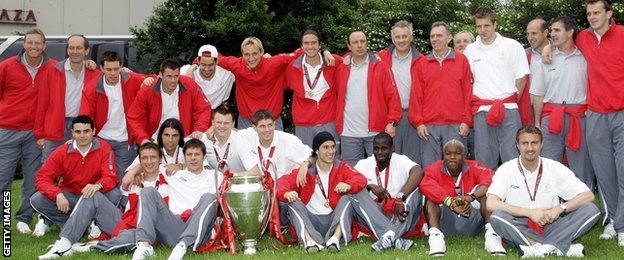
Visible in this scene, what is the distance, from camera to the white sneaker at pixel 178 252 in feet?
23.2

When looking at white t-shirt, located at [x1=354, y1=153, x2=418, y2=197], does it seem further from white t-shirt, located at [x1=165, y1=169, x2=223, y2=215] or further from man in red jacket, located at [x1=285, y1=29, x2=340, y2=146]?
white t-shirt, located at [x1=165, y1=169, x2=223, y2=215]

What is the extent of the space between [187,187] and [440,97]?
10.4ft

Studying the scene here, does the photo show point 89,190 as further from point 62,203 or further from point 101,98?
point 101,98

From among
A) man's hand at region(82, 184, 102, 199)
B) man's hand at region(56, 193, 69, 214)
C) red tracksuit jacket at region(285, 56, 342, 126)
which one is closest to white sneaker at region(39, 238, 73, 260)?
man's hand at region(82, 184, 102, 199)

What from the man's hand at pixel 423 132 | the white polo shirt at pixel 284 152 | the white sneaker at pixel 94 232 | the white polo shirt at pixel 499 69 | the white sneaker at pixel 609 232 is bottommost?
the white sneaker at pixel 94 232

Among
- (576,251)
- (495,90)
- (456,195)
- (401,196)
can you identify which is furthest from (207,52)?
(576,251)

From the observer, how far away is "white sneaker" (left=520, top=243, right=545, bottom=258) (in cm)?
705

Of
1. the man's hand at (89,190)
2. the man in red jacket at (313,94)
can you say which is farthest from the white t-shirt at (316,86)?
the man's hand at (89,190)

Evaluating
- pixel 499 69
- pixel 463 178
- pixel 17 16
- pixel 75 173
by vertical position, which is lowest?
pixel 75 173

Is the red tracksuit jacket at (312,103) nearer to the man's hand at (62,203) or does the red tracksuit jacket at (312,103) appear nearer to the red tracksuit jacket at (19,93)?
the man's hand at (62,203)

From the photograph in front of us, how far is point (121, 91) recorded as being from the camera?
9602mm

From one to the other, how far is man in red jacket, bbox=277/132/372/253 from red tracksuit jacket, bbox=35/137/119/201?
2012 mm

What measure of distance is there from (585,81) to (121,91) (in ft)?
18.5

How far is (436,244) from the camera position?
728 centimetres
